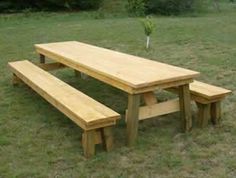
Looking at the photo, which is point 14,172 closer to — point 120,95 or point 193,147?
point 193,147

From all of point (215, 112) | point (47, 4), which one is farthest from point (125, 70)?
point (47, 4)

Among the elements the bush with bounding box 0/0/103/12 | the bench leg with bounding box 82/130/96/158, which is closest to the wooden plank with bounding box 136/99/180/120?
the bench leg with bounding box 82/130/96/158

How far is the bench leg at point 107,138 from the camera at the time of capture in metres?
3.56

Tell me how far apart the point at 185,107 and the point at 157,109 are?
27 cm

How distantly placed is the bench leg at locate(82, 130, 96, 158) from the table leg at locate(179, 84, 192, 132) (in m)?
0.91

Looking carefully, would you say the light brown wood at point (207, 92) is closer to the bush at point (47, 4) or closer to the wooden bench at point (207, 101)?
the wooden bench at point (207, 101)

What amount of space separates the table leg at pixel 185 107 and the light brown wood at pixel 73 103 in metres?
0.72

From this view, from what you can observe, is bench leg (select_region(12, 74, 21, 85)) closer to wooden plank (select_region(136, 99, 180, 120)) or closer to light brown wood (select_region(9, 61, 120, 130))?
light brown wood (select_region(9, 61, 120, 130))

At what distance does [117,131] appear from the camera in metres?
4.11

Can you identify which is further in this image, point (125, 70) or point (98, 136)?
point (125, 70)

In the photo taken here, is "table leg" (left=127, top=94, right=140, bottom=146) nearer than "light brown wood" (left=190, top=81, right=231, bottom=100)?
Yes

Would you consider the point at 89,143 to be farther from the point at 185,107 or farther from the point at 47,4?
the point at 47,4

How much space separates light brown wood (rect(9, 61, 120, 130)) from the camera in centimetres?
345

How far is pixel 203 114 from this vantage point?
4.09 metres
